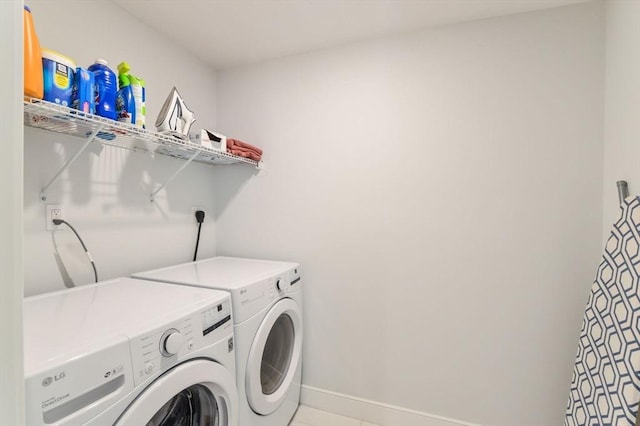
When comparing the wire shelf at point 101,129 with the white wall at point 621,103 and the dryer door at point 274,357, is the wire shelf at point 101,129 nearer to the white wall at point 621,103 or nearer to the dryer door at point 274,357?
the dryer door at point 274,357

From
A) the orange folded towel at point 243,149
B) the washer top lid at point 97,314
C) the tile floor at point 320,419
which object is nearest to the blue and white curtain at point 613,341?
the tile floor at point 320,419

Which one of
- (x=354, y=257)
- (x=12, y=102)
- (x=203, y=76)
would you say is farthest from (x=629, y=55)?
(x=203, y=76)

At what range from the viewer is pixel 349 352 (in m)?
1.80

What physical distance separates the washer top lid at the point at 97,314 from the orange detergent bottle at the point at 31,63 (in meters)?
0.69

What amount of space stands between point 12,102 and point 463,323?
189cm

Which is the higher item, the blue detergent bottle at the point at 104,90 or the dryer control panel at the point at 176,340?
the blue detergent bottle at the point at 104,90

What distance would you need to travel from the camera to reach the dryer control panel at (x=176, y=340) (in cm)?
76

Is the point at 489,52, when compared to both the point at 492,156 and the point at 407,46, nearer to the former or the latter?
the point at 407,46

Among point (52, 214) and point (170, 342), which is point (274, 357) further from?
point (52, 214)

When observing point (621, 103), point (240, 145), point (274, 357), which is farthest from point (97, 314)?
point (621, 103)

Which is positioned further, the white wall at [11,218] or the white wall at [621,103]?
the white wall at [621,103]

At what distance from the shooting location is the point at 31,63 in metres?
0.82

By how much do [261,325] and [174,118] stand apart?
108 cm

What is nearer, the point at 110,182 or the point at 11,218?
the point at 11,218
